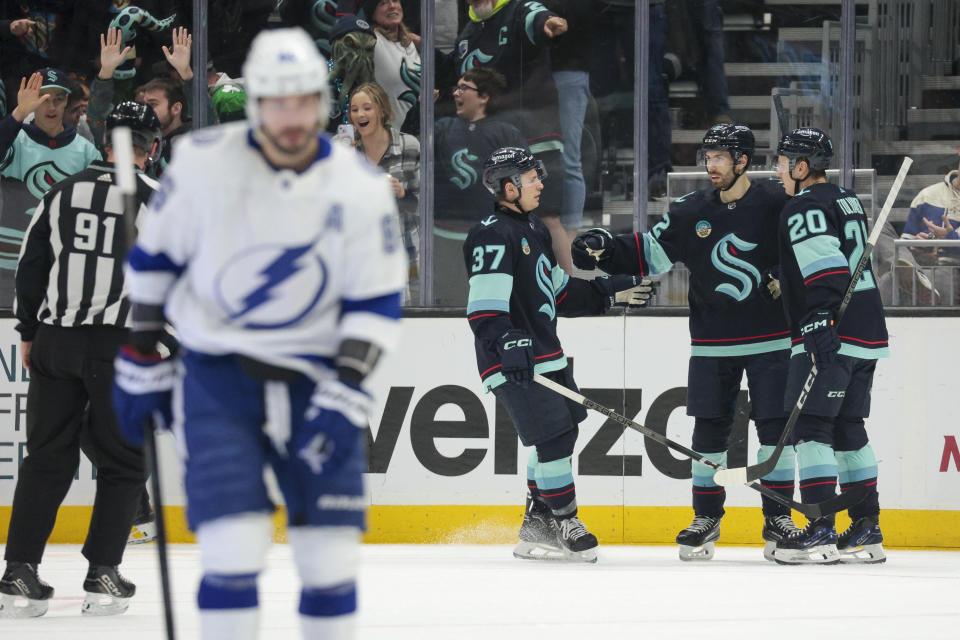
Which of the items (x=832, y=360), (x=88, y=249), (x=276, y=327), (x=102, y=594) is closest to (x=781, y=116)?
(x=832, y=360)

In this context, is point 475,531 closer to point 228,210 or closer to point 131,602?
point 131,602

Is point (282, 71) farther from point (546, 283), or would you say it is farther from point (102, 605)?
point (546, 283)

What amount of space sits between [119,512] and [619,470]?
104 inches

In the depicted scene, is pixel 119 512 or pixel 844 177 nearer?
pixel 119 512

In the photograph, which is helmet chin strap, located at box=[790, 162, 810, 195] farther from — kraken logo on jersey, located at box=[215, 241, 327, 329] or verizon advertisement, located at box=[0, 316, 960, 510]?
kraken logo on jersey, located at box=[215, 241, 327, 329]

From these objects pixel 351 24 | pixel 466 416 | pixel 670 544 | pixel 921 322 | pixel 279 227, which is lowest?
pixel 670 544

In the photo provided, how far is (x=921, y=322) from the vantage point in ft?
19.7

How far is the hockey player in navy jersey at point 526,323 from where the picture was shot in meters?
5.21

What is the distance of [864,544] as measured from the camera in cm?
539

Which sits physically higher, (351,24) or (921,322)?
(351,24)

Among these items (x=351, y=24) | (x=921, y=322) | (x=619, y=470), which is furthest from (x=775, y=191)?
(x=351, y=24)

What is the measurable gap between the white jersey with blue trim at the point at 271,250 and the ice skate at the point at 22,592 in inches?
69.9

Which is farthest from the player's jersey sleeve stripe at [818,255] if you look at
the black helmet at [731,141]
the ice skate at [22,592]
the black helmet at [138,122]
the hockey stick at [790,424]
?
the ice skate at [22,592]

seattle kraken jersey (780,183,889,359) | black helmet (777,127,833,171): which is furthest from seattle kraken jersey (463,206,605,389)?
black helmet (777,127,833,171)
